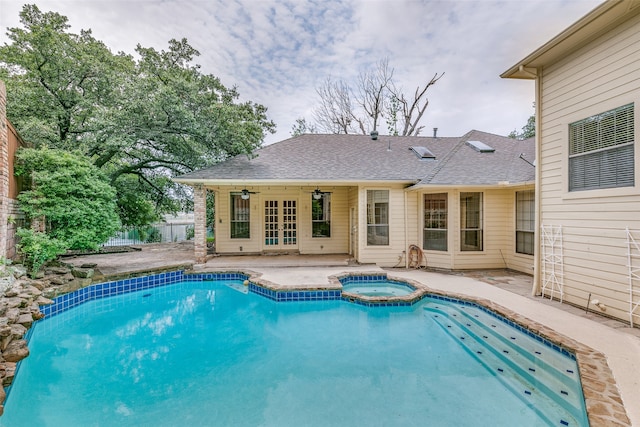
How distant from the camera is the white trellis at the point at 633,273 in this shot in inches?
159

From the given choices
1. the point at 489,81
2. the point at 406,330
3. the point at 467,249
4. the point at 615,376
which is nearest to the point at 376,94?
the point at 489,81

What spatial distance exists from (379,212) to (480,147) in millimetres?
4294

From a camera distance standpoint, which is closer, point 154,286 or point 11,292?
point 11,292

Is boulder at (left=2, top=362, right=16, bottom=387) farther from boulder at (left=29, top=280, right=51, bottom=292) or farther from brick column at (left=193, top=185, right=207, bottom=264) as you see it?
brick column at (left=193, top=185, right=207, bottom=264)

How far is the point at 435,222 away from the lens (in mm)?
8461

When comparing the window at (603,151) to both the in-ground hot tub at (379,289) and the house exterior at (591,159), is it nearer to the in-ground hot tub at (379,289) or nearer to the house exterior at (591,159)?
the house exterior at (591,159)

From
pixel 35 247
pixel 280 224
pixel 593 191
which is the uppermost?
pixel 593 191

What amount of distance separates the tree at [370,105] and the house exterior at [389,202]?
928 centimetres

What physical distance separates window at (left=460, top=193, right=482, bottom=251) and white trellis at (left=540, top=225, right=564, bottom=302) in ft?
8.50

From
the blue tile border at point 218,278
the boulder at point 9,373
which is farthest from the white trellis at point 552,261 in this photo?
the boulder at point 9,373

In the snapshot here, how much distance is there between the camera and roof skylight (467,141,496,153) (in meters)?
9.52

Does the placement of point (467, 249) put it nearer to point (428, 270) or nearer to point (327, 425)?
point (428, 270)

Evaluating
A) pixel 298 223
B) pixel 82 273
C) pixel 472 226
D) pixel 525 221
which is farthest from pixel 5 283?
pixel 525 221

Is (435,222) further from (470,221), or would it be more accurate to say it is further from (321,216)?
(321,216)
